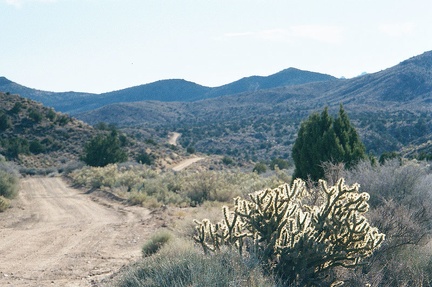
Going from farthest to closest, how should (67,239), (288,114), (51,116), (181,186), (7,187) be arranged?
(288,114) → (51,116) → (181,186) → (7,187) → (67,239)

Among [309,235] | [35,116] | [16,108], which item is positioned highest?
[16,108]

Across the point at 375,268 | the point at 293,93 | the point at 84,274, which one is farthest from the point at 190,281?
the point at 293,93

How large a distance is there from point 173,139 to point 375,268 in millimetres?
75527

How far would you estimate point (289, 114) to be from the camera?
9531cm

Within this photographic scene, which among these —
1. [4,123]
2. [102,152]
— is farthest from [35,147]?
[102,152]

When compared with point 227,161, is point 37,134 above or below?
above

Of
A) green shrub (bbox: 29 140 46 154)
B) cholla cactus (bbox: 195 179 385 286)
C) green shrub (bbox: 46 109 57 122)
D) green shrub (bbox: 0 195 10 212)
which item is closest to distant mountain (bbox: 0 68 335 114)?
green shrub (bbox: 46 109 57 122)

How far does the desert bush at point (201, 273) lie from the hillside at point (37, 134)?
4221cm

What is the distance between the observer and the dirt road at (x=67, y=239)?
10.0 metres

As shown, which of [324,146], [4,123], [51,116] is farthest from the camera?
[51,116]

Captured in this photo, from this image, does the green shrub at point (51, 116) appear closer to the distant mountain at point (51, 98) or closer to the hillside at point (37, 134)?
the hillside at point (37, 134)

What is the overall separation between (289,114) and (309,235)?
90.1 metres

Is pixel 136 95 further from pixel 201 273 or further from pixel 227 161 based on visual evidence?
pixel 201 273

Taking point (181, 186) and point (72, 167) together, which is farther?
point (72, 167)
